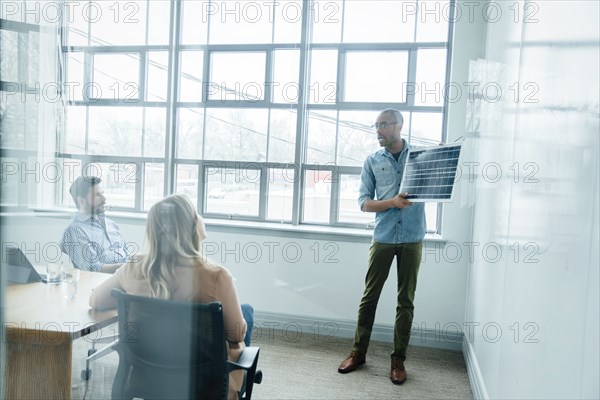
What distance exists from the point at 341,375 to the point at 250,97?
1380mm

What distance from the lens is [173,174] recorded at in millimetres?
1333

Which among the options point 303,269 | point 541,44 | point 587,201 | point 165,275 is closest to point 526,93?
point 541,44

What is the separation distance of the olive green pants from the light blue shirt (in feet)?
4.46

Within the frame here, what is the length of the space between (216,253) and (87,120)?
0.98 metres

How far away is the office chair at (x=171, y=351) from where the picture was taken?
41.9 inches

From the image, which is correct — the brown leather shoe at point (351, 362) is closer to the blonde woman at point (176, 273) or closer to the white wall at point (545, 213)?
the white wall at point (545, 213)

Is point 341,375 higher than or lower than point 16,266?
lower

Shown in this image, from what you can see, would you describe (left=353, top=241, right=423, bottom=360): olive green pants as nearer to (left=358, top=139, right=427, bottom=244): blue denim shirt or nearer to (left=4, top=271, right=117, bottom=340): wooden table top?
(left=358, top=139, right=427, bottom=244): blue denim shirt

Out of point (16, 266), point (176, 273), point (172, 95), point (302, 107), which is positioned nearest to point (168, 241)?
point (176, 273)

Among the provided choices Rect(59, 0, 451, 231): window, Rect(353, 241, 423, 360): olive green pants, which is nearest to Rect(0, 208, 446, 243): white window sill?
Rect(59, 0, 451, 231): window

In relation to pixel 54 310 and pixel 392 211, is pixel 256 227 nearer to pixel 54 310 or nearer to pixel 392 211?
pixel 392 211

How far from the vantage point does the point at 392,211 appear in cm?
226

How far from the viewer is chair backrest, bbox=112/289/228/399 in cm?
106

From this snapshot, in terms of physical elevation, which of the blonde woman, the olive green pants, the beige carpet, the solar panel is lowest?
the beige carpet
